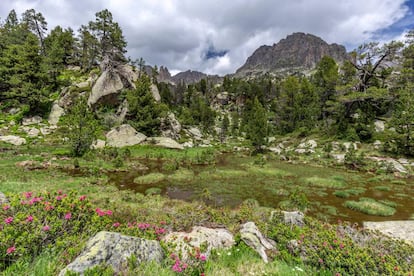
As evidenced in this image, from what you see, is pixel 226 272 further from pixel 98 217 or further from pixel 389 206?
pixel 389 206

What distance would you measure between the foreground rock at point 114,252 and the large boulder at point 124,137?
34018 mm

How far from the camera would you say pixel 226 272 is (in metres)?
4.10

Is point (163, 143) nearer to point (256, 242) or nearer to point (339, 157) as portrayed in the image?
point (339, 157)

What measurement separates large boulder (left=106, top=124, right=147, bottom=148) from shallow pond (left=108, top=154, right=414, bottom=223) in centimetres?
1419

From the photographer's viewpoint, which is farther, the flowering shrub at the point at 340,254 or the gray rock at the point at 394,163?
the gray rock at the point at 394,163

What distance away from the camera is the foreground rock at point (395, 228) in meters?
10.1

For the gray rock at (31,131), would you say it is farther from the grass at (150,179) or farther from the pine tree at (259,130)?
the pine tree at (259,130)

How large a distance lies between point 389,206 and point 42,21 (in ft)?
281

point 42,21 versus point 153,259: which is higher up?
point 42,21

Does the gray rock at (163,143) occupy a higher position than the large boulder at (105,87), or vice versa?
the large boulder at (105,87)

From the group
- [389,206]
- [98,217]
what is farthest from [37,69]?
[389,206]

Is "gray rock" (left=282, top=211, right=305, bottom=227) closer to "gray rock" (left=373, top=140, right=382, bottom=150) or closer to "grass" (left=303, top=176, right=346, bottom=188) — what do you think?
"grass" (left=303, top=176, right=346, bottom=188)

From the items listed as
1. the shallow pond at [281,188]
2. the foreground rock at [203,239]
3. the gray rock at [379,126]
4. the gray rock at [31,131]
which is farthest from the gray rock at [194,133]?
the foreground rock at [203,239]

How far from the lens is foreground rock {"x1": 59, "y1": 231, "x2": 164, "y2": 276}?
325cm
